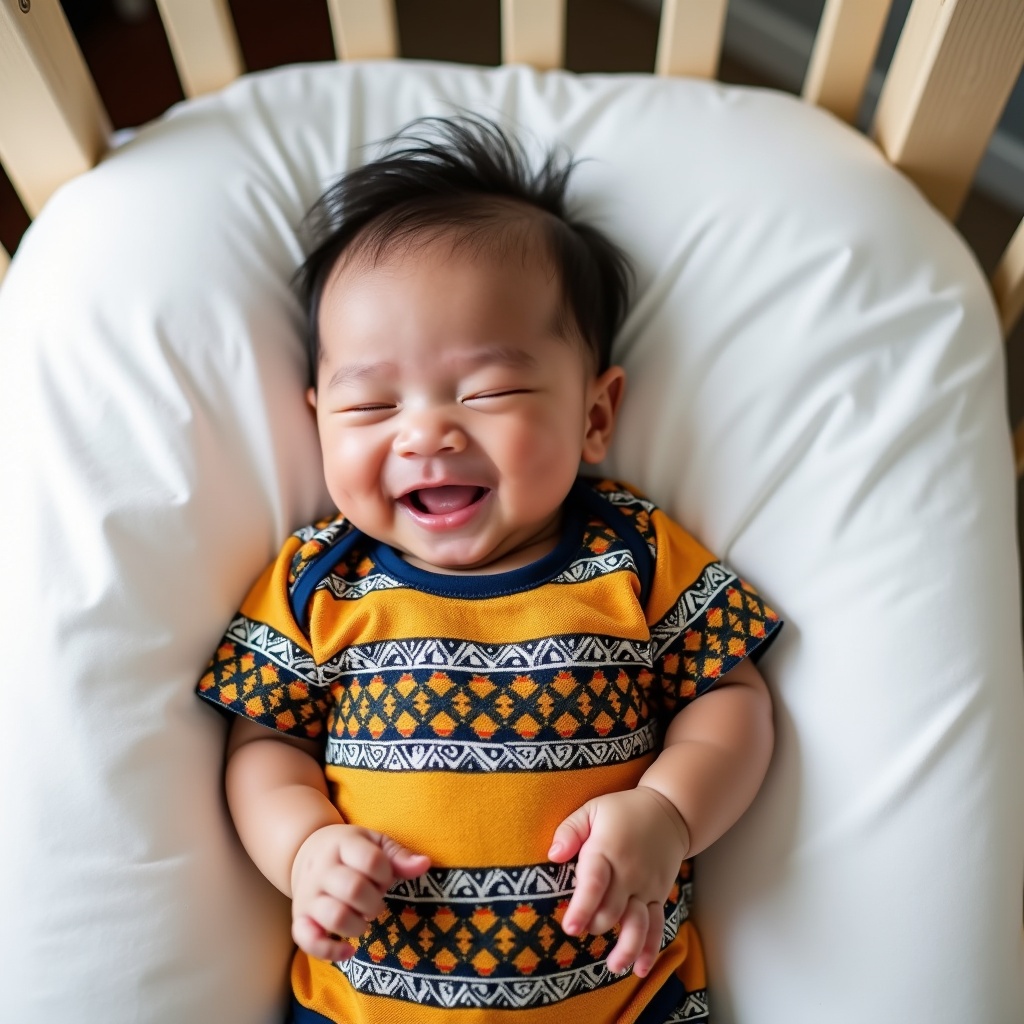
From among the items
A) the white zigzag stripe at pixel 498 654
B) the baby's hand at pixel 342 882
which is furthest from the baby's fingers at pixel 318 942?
the white zigzag stripe at pixel 498 654

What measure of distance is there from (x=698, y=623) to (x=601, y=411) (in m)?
0.24

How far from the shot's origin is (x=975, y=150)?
1.06 meters

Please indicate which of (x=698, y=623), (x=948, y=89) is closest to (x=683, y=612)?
(x=698, y=623)

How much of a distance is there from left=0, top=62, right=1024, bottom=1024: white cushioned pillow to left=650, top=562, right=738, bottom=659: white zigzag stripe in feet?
0.22

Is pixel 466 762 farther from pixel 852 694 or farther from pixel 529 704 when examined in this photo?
pixel 852 694

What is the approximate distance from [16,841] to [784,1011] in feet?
2.18

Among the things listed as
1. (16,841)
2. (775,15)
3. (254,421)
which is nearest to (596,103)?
(254,421)

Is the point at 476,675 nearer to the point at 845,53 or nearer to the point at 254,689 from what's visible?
the point at 254,689

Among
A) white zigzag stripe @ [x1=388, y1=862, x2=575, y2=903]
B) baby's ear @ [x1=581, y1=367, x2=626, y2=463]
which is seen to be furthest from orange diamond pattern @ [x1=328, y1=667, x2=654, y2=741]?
baby's ear @ [x1=581, y1=367, x2=626, y2=463]

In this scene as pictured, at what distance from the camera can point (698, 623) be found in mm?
916

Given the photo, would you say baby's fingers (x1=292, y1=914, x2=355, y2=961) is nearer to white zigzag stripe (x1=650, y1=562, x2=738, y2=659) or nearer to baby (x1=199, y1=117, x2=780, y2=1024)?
baby (x1=199, y1=117, x2=780, y2=1024)

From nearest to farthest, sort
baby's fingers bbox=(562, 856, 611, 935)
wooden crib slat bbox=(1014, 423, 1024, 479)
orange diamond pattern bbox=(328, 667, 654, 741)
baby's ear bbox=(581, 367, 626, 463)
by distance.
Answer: baby's fingers bbox=(562, 856, 611, 935) < orange diamond pattern bbox=(328, 667, 654, 741) < baby's ear bbox=(581, 367, 626, 463) < wooden crib slat bbox=(1014, 423, 1024, 479)

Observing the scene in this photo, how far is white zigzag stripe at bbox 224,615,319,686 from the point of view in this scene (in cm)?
90

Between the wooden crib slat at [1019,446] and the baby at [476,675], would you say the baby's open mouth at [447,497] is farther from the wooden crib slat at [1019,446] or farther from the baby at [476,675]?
the wooden crib slat at [1019,446]
